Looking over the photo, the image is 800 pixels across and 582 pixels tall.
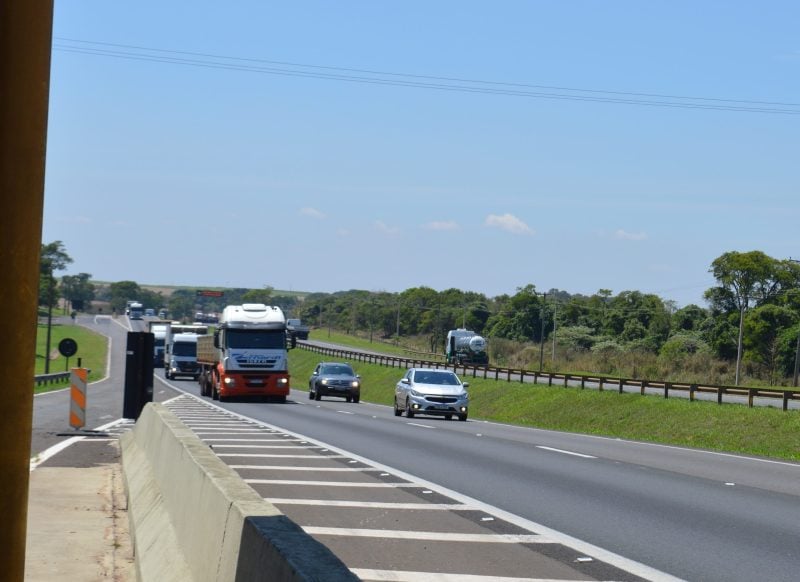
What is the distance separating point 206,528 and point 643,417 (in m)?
38.2

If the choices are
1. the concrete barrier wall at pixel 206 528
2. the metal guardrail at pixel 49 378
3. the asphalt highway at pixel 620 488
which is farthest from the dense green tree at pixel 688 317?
the concrete barrier wall at pixel 206 528

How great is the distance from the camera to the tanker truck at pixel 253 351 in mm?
Result: 41250

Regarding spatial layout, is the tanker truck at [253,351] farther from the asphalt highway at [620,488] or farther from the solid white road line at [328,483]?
the solid white road line at [328,483]

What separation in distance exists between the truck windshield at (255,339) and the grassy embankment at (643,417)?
8172 mm

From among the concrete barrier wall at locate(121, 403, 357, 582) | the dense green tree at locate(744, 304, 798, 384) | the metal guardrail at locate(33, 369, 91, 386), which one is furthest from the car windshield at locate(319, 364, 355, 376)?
the dense green tree at locate(744, 304, 798, 384)

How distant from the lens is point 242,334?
41.5 metres

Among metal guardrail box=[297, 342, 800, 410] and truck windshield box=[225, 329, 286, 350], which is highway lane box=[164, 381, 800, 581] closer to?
metal guardrail box=[297, 342, 800, 410]

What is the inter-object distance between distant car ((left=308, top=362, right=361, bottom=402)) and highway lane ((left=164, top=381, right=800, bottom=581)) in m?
22.8

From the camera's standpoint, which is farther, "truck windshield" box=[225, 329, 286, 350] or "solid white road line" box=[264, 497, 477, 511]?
"truck windshield" box=[225, 329, 286, 350]

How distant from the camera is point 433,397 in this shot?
3506 cm

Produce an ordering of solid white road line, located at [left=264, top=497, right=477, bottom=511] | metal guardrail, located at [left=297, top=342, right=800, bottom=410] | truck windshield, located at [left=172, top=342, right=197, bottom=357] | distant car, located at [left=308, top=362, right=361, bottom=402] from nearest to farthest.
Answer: solid white road line, located at [left=264, top=497, right=477, bottom=511]
metal guardrail, located at [left=297, top=342, right=800, bottom=410]
distant car, located at [left=308, top=362, right=361, bottom=402]
truck windshield, located at [left=172, top=342, right=197, bottom=357]

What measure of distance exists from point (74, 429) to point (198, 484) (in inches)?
691

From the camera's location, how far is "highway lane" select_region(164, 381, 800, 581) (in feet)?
33.0

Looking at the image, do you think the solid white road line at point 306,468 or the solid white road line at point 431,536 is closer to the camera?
the solid white road line at point 431,536
